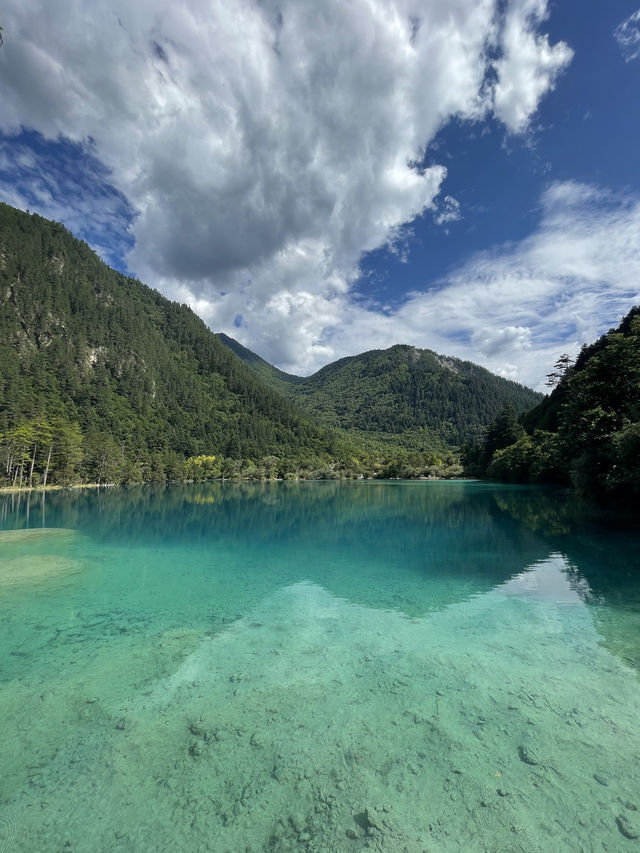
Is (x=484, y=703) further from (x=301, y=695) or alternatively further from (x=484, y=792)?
(x=301, y=695)

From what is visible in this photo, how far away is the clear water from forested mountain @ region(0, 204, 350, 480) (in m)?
79.4

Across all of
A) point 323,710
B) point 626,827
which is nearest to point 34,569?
point 323,710

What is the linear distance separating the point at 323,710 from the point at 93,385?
529 feet

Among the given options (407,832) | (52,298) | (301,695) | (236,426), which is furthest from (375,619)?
(52,298)

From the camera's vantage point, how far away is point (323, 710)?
287 inches

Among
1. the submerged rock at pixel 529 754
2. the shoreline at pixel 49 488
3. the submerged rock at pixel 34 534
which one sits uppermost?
the submerged rock at pixel 529 754

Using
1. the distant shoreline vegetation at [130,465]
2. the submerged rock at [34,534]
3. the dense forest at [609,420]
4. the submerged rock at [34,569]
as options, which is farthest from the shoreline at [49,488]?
the dense forest at [609,420]

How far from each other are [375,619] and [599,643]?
18.7ft

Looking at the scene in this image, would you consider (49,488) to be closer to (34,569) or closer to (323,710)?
(34,569)

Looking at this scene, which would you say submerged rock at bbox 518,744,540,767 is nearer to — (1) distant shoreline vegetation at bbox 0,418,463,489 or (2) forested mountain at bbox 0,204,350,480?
(1) distant shoreline vegetation at bbox 0,418,463,489

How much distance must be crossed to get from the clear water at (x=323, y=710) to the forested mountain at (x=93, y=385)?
79376mm

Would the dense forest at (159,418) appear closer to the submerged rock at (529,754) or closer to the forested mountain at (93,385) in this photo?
the forested mountain at (93,385)

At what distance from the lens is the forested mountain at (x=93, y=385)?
9977 centimetres

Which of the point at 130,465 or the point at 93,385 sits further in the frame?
the point at 93,385
